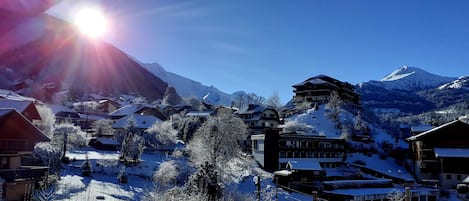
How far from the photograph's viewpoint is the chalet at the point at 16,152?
23755 millimetres

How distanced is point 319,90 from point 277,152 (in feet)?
152

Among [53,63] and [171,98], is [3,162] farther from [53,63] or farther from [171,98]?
[53,63]

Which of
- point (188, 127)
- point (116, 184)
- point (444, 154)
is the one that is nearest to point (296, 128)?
point (188, 127)

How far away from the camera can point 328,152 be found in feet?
214

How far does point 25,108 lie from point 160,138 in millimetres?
21311

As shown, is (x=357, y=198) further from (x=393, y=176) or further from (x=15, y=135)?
(x=15, y=135)

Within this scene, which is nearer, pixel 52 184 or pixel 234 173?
A: pixel 52 184

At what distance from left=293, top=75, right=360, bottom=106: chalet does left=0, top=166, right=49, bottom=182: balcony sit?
80.8 metres

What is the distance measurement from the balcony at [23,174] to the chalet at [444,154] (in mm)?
49957

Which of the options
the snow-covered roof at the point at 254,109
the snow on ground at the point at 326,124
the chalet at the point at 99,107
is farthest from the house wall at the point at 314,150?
the chalet at the point at 99,107

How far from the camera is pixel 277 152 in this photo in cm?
5825

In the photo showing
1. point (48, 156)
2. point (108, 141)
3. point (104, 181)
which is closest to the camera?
point (48, 156)

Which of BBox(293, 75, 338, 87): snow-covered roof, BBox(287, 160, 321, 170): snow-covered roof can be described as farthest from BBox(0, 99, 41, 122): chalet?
BBox(293, 75, 338, 87): snow-covered roof

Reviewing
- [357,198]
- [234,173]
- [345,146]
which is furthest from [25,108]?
[345,146]
